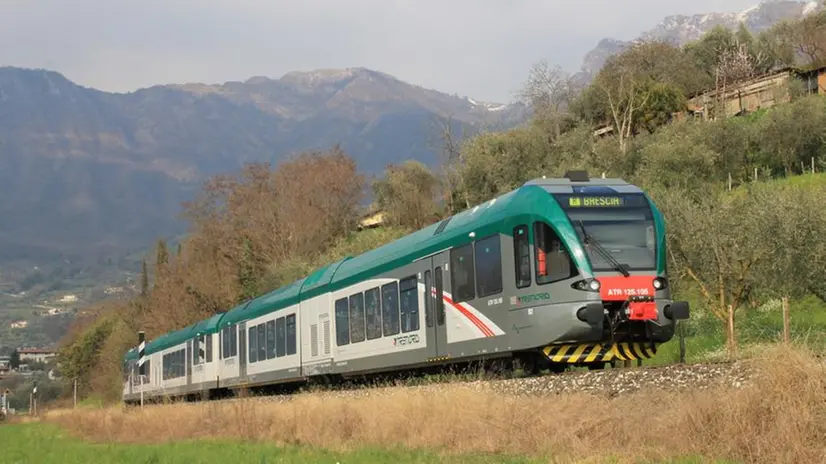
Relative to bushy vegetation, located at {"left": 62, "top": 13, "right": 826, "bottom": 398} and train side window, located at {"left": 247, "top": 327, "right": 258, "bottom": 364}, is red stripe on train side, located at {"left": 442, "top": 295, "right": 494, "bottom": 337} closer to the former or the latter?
bushy vegetation, located at {"left": 62, "top": 13, "right": 826, "bottom": 398}

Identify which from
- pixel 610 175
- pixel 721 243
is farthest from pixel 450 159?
pixel 721 243

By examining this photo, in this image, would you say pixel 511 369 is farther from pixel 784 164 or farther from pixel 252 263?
pixel 252 263

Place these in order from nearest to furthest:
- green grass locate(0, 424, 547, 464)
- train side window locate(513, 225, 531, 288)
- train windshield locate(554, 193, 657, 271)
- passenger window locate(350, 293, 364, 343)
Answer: green grass locate(0, 424, 547, 464) < train windshield locate(554, 193, 657, 271) < train side window locate(513, 225, 531, 288) < passenger window locate(350, 293, 364, 343)

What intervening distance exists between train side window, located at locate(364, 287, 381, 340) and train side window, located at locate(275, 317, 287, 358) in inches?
281

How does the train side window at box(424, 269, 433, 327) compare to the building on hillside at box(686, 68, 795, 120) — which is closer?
the train side window at box(424, 269, 433, 327)

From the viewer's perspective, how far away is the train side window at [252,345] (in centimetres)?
3303

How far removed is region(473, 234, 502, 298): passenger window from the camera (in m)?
17.8

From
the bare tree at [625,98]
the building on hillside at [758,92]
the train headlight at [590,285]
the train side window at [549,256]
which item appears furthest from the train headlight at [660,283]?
the building on hillside at [758,92]

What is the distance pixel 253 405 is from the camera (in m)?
21.2

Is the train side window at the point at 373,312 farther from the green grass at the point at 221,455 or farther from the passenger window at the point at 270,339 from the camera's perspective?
the passenger window at the point at 270,339

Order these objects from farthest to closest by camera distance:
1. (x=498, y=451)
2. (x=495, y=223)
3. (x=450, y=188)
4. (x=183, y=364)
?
(x=450, y=188) → (x=183, y=364) → (x=495, y=223) → (x=498, y=451)

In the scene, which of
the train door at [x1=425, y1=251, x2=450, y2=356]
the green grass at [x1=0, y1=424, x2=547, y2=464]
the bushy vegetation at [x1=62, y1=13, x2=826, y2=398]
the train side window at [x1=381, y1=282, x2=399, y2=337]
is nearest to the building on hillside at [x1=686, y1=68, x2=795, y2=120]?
the bushy vegetation at [x1=62, y1=13, x2=826, y2=398]

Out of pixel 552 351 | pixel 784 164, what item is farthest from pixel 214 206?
pixel 552 351

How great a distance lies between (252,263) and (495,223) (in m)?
52.5
